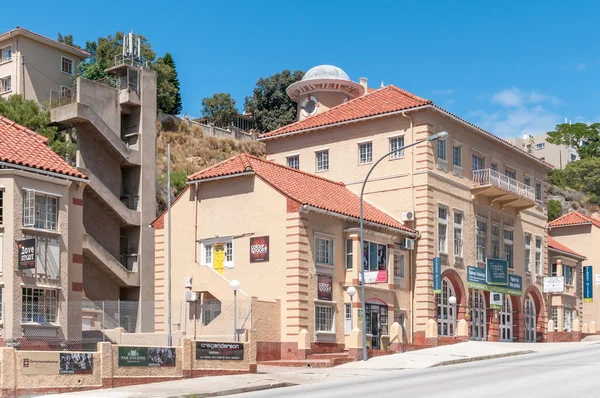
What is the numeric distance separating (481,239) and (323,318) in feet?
48.0

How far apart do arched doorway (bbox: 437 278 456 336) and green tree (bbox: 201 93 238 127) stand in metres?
51.3

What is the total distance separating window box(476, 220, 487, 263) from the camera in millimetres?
49250

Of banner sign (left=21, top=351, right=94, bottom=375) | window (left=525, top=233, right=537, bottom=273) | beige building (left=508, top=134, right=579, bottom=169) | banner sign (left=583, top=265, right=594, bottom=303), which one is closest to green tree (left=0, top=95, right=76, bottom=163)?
window (left=525, top=233, right=537, bottom=273)

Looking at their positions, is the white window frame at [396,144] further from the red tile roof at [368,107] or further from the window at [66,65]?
the window at [66,65]

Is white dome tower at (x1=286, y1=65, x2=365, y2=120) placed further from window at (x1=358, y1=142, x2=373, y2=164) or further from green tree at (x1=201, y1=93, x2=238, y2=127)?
green tree at (x1=201, y1=93, x2=238, y2=127)

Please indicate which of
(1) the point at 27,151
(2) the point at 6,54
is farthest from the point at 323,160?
(2) the point at 6,54

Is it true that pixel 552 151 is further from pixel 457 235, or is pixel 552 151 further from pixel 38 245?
pixel 38 245

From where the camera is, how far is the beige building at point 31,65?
68.8 metres

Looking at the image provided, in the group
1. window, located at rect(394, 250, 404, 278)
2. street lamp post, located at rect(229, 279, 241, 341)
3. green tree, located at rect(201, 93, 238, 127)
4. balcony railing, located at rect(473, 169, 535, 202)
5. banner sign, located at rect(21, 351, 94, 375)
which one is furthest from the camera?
green tree, located at rect(201, 93, 238, 127)

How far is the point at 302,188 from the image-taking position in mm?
40344

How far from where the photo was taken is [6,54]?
70562 millimetres

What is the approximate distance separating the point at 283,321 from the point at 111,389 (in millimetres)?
12564

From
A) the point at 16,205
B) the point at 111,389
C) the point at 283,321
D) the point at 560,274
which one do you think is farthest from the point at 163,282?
the point at 560,274

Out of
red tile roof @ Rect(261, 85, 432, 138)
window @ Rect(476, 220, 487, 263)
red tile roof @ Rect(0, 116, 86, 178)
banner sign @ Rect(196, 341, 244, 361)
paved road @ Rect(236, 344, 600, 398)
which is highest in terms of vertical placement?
red tile roof @ Rect(261, 85, 432, 138)
